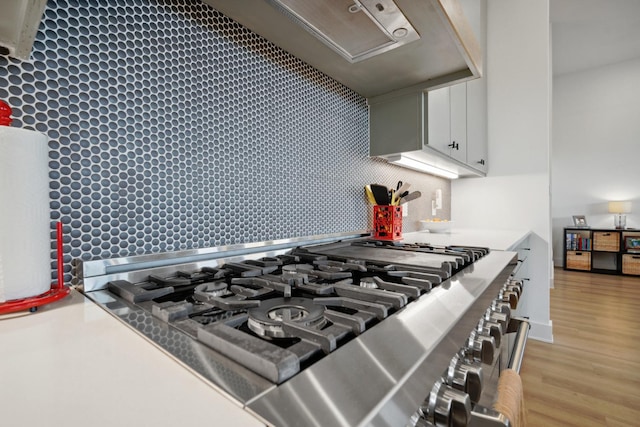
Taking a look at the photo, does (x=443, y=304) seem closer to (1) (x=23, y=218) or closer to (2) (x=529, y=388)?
(1) (x=23, y=218)

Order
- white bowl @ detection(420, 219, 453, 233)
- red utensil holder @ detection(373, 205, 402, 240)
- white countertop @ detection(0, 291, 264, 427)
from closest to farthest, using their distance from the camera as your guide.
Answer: white countertop @ detection(0, 291, 264, 427) → red utensil holder @ detection(373, 205, 402, 240) → white bowl @ detection(420, 219, 453, 233)

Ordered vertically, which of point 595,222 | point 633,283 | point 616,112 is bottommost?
point 633,283

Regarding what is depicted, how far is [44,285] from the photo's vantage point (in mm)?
537

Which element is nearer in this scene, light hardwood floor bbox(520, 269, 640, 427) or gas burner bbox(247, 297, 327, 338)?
gas burner bbox(247, 297, 327, 338)

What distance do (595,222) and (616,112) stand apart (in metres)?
1.80

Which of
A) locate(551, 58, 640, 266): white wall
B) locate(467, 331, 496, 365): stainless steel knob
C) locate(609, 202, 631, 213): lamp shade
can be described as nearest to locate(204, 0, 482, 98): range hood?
locate(467, 331, 496, 365): stainless steel knob

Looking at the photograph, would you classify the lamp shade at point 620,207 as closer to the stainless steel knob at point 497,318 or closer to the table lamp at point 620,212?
the table lamp at point 620,212

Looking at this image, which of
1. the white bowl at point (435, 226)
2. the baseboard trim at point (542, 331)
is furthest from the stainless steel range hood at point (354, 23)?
the baseboard trim at point (542, 331)

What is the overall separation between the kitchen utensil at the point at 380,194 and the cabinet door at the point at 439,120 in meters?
0.31

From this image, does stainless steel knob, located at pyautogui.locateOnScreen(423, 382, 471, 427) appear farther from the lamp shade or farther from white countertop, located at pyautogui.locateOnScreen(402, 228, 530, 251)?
the lamp shade

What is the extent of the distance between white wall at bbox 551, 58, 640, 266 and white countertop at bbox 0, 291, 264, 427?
22.1 ft

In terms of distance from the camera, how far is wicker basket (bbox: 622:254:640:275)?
4.62 metres

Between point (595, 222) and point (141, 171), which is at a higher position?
point (141, 171)

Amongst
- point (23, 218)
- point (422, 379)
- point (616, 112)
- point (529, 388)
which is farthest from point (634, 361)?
point (616, 112)
